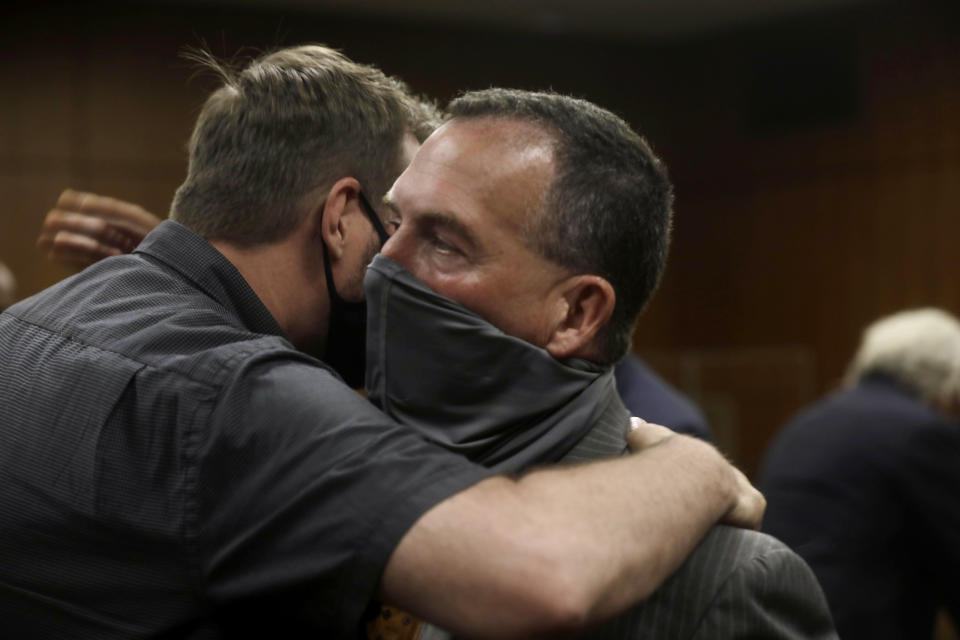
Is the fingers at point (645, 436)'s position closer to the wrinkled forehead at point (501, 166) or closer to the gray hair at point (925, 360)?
the wrinkled forehead at point (501, 166)

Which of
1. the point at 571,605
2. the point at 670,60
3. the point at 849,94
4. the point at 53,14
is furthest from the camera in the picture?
the point at 670,60

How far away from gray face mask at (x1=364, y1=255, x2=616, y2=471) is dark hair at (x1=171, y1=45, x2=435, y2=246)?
346 mm

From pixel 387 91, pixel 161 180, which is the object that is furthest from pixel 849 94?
pixel 387 91

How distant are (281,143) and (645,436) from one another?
2.14 ft

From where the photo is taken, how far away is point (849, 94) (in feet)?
23.5

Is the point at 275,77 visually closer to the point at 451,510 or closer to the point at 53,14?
the point at 451,510

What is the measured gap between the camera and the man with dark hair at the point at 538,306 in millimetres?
1233

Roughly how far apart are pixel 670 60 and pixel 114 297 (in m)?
7.24

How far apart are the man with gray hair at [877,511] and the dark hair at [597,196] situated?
5.68 feet

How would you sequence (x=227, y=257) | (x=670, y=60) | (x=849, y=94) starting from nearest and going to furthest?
(x=227, y=257) < (x=849, y=94) < (x=670, y=60)

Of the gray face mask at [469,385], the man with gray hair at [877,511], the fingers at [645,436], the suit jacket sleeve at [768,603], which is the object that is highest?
the gray face mask at [469,385]

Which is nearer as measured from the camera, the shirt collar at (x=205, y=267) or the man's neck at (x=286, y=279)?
the shirt collar at (x=205, y=267)

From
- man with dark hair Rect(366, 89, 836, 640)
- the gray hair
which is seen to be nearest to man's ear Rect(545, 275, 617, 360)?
man with dark hair Rect(366, 89, 836, 640)

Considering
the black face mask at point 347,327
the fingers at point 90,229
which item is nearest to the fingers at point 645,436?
the black face mask at point 347,327
